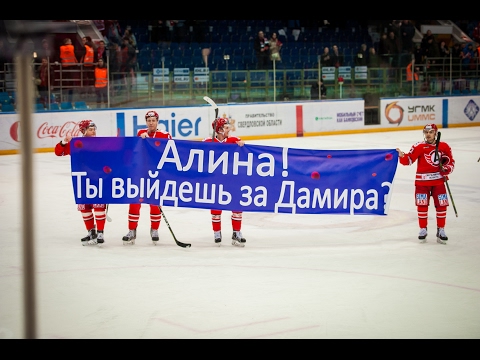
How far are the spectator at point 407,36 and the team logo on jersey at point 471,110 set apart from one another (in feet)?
8.86

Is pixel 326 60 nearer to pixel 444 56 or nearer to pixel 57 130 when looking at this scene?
pixel 444 56

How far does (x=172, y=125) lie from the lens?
66.8 feet

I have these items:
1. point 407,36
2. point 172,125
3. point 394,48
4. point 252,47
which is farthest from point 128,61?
point 407,36

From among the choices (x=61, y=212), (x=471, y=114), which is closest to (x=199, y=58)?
(x=471, y=114)

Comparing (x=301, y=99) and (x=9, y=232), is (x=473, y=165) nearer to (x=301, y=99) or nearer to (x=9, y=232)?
(x=301, y=99)

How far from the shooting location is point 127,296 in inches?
267

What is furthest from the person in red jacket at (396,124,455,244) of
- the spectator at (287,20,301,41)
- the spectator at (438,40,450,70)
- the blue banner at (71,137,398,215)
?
the spectator at (438,40,450,70)

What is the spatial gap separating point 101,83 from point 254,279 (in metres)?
13.3

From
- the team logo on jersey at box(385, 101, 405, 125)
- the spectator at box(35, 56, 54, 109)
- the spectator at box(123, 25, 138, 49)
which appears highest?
the spectator at box(123, 25, 138, 49)

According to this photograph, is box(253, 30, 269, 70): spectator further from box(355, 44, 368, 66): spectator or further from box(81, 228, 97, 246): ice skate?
box(81, 228, 97, 246): ice skate

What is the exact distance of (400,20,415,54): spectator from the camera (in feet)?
85.6

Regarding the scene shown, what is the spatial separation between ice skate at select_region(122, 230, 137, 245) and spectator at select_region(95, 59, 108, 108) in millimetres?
11165

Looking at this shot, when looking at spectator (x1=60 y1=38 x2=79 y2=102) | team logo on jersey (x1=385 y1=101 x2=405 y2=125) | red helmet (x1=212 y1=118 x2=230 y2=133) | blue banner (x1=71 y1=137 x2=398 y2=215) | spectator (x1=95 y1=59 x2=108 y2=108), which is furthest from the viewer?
team logo on jersey (x1=385 y1=101 x2=405 y2=125)
